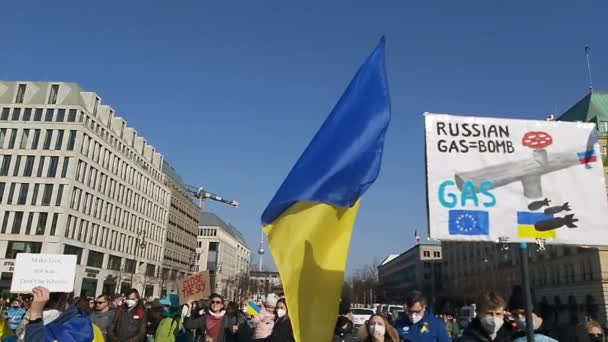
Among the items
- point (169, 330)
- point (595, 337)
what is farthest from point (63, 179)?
point (595, 337)

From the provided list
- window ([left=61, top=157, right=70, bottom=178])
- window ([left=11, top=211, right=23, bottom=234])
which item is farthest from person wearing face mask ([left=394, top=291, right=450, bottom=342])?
window ([left=11, top=211, right=23, bottom=234])

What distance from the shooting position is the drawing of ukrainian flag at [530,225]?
163 inches

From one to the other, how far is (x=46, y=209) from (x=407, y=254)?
110m

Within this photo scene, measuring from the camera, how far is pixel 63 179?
5853 cm

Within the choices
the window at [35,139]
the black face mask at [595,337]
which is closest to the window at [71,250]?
the window at [35,139]

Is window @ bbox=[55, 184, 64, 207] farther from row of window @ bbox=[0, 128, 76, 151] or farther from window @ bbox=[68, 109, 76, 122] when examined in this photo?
window @ bbox=[68, 109, 76, 122]

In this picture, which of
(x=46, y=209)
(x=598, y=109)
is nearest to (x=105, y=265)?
(x=46, y=209)

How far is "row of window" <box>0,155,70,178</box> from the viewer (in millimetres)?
59031

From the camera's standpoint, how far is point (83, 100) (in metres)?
63.4

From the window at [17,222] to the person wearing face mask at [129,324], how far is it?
56.1 metres

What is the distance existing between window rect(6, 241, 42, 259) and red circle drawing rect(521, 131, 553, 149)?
62.0m

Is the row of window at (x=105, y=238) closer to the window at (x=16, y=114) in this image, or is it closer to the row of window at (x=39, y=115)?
the row of window at (x=39, y=115)

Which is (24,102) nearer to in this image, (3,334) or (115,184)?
(115,184)

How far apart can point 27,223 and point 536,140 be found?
6360 cm
